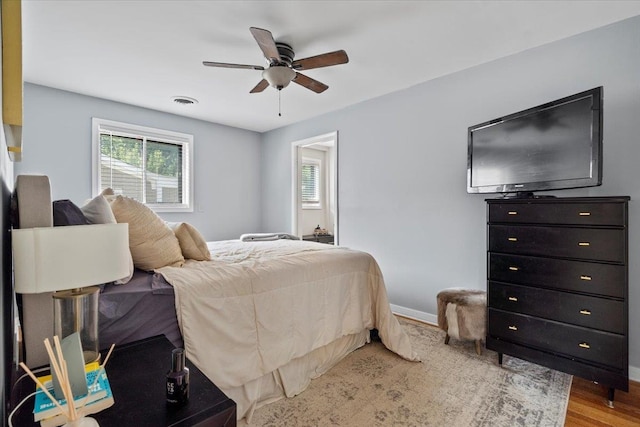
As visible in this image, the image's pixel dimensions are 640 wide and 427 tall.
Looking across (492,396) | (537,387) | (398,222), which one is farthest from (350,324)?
(398,222)

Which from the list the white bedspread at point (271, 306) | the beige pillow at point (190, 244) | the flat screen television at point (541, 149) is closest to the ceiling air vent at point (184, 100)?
the white bedspread at point (271, 306)

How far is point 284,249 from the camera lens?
2648 millimetres

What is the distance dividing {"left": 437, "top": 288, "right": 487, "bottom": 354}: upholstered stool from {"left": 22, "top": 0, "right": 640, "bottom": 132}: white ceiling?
2.13m

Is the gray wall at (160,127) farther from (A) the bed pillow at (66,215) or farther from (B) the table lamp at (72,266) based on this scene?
(B) the table lamp at (72,266)

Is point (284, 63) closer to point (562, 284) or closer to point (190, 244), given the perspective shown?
point (190, 244)

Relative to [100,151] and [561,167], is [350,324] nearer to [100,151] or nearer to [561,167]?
[561,167]

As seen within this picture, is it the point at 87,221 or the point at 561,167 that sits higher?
the point at 561,167

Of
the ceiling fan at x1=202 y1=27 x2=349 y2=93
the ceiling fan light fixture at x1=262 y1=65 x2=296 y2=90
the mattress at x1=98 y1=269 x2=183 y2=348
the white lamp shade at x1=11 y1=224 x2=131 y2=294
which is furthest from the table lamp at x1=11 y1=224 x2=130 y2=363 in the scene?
the ceiling fan light fixture at x1=262 y1=65 x2=296 y2=90

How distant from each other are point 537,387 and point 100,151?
4.84 metres

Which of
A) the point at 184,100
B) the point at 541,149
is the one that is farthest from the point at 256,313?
the point at 184,100

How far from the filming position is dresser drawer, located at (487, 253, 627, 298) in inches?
71.9

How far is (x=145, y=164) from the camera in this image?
4.15 m

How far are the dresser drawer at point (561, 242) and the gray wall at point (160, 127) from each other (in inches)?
151

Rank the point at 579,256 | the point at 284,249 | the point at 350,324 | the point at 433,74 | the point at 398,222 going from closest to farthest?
the point at 579,256, the point at 350,324, the point at 284,249, the point at 433,74, the point at 398,222
